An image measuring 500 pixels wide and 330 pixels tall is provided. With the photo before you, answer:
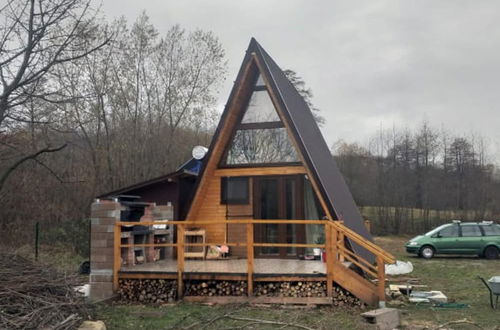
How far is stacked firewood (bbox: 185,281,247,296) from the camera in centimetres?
856

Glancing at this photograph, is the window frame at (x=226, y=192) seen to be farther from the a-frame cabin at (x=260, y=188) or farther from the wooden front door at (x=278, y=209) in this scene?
the wooden front door at (x=278, y=209)

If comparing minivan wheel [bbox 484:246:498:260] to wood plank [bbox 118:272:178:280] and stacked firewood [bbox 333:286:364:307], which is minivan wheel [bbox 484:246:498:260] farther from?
wood plank [bbox 118:272:178:280]

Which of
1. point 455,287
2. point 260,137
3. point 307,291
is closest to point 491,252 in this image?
point 455,287

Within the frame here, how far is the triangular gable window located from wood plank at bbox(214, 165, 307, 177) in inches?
8.0

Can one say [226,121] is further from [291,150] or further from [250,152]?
[291,150]

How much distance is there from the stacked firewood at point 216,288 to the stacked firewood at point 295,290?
316 mm

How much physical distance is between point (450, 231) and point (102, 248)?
1392 cm

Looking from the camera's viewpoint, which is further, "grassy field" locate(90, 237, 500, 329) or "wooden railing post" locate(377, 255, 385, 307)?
"wooden railing post" locate(377, 255, 385, 307)

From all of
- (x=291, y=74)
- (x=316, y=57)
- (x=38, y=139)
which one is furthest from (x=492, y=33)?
(x=291, y=74)

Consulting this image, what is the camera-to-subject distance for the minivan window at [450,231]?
17.9m

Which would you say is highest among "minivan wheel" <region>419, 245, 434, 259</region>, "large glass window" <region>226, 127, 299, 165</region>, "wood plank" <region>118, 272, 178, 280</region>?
"large glass window" <region>226, 127, 299, 165</region>

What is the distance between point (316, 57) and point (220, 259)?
10077 millimetres

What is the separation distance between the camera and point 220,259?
37.0 ft

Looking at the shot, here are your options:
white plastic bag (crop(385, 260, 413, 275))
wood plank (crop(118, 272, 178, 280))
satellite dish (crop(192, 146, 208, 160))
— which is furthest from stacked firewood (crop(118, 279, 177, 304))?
white plastic bag (crop(385, 260, 413, 275))
